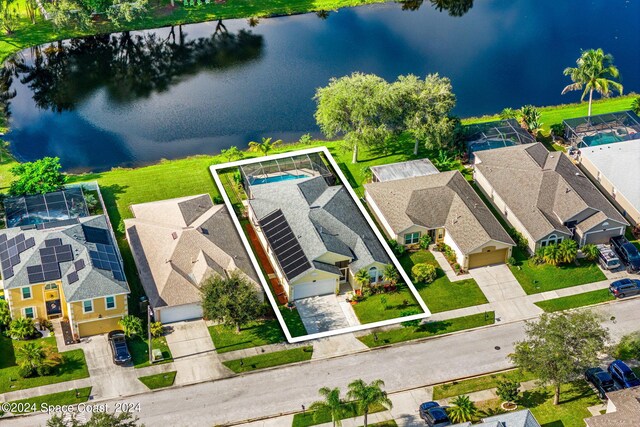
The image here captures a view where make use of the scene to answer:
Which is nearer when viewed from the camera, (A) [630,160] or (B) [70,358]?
(B) [70,358]

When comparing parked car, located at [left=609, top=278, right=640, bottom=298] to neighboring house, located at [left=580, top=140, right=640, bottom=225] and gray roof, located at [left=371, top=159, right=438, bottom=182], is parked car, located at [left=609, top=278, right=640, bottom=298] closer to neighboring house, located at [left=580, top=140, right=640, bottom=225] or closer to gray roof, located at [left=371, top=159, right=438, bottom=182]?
neighboring house, located at [left=580, top=140, right=640, bottom=225]

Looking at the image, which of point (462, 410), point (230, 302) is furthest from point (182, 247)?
point (462, 410)

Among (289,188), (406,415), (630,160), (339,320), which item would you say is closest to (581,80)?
(630,160)

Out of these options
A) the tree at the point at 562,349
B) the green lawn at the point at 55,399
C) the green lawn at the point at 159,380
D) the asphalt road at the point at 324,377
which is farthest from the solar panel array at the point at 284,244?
the tree at the point at 562,349

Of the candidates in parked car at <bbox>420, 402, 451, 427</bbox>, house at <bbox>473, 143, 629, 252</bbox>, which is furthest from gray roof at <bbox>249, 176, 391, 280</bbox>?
parked car at <bbox>420, 402, 451, 427</bbox>

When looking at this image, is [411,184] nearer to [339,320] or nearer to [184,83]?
[339,320]

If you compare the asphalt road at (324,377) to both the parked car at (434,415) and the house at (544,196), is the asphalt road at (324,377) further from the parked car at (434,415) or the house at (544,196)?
the house at (544,196)
